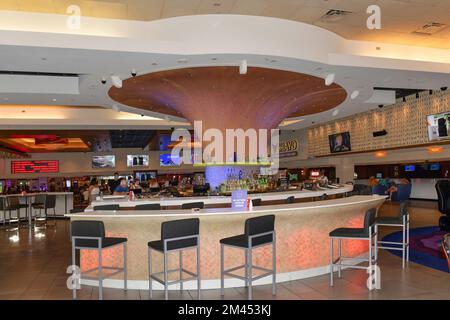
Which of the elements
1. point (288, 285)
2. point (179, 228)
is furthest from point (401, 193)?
point (179, 228)

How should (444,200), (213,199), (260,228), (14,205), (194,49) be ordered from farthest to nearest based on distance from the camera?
(14,205) → (444,200) → (213,199) → (194,49) → (260,228)

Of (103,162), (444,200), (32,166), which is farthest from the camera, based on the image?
(103,162)

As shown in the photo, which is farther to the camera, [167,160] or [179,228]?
[167,160]

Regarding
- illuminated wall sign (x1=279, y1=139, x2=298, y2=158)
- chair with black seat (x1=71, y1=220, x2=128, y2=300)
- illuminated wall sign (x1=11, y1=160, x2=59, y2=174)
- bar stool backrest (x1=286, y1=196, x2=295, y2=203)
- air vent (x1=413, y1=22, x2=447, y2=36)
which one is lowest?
chair with black seat (x1=71, y1=220, x2=128, y2=300)

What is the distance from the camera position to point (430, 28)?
277 inches

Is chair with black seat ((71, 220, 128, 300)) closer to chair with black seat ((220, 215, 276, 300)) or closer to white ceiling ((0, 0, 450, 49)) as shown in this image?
chair with black seat ((220, 215, 276, 300))

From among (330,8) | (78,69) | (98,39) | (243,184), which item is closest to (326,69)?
(330,8)

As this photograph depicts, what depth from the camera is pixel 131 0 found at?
5629 millimetres

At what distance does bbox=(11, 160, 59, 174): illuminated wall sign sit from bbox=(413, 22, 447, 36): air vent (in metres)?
18.8

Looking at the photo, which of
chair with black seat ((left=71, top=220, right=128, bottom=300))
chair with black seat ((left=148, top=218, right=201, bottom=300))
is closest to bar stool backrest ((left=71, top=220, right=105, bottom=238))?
chair with black seat ((left=71, top=220, right=128, bottom=300))

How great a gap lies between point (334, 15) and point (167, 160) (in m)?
16.7

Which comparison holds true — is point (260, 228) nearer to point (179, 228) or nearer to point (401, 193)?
point (179, 228)

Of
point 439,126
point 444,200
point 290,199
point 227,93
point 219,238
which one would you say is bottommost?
point 219,238

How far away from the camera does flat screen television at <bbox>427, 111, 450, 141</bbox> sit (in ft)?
30.9
